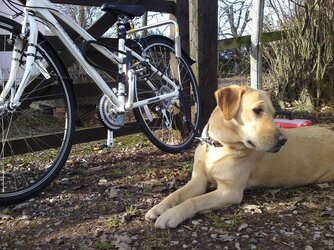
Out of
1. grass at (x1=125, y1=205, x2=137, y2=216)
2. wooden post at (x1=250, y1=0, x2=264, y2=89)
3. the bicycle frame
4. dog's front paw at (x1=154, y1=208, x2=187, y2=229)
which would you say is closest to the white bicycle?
the bicycle frame

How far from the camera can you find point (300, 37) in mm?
6293

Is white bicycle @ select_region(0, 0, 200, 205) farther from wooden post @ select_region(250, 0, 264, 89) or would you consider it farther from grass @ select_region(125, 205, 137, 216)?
wooden post @ select_region(250, 0, 264, 89)

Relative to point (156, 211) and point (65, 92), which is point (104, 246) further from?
point (65, 92)

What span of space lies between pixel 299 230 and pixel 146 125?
1.87 meters

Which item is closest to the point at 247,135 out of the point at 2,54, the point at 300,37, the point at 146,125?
the point at 146,125

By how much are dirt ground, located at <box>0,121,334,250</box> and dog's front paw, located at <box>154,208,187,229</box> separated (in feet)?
0.14

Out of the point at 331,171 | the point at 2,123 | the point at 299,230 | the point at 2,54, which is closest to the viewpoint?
the point at 299,230

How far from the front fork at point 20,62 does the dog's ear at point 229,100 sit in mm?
1352

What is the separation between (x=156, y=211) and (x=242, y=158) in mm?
779

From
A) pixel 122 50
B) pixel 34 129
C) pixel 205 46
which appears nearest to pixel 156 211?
pixel 122 50

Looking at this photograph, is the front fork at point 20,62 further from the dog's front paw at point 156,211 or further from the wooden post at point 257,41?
the wooden post at point 257,41

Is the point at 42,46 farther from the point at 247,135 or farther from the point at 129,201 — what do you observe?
the point at 247,135

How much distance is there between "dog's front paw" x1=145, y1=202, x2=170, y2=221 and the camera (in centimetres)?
281

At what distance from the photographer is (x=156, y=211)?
284 centimetres
